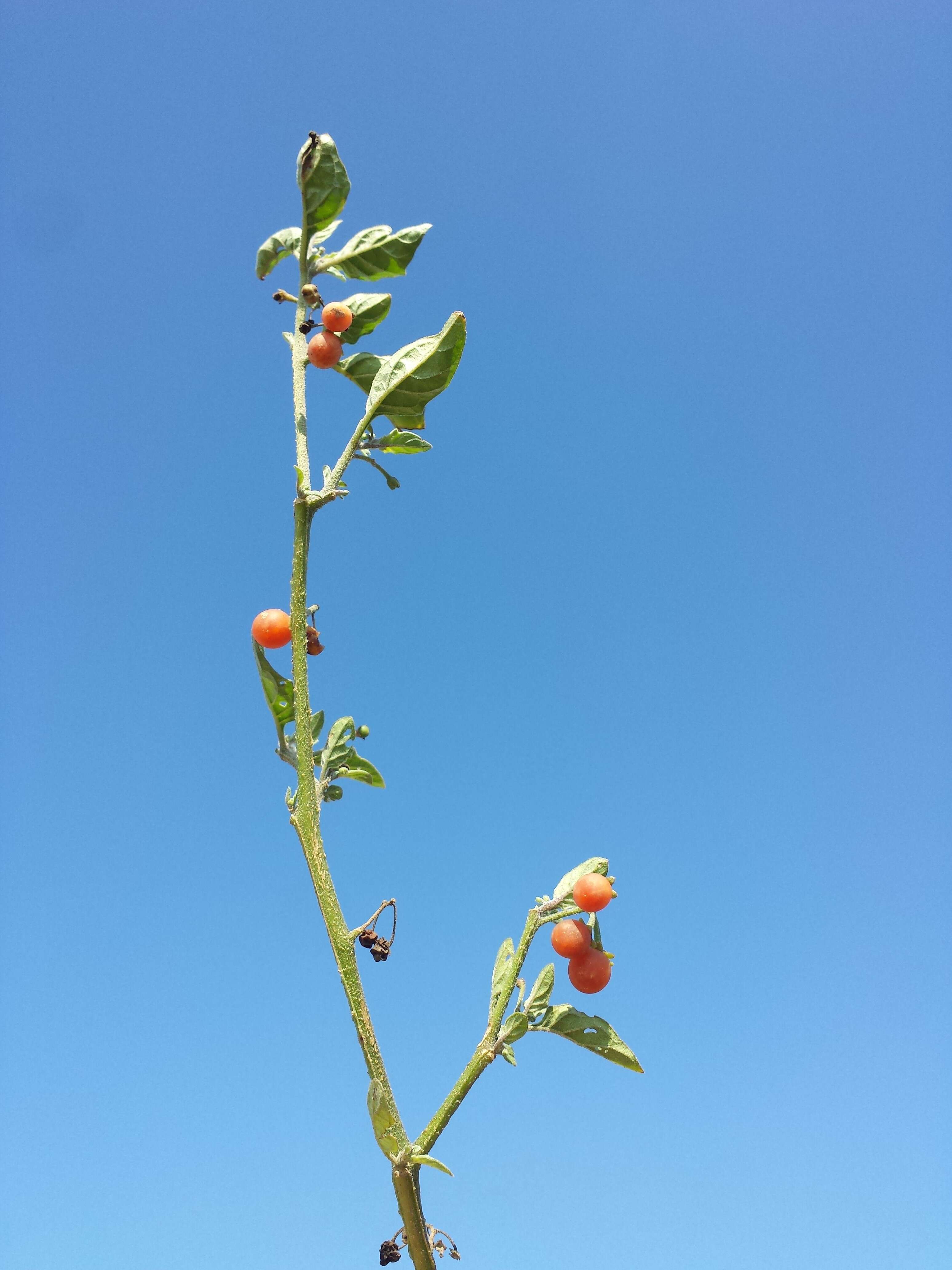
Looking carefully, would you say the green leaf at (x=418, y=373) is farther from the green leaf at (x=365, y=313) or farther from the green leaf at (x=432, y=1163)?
the green leaf at (x=432, y=1163)

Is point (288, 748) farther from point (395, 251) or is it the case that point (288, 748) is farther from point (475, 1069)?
point (395, 251)

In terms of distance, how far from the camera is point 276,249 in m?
2.72

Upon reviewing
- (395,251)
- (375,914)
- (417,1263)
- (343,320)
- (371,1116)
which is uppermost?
(395,251)

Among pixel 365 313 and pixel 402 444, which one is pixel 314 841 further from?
pixel 365 313

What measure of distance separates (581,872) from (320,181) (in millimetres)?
2139

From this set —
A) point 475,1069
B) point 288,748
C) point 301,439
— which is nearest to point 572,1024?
point 475,1069

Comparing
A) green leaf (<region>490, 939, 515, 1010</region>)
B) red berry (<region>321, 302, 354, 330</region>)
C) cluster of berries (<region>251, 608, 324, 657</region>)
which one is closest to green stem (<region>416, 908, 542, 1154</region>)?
green leaf (<region>490, 939, 515, 1010</region>)

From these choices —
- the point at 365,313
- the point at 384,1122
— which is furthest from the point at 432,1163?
the point at 365,313

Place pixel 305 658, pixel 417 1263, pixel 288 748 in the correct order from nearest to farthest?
pixel 417 1263, pixel 305 658, pixel 288 748

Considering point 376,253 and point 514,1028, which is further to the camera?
point 376,253

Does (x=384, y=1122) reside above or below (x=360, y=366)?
below

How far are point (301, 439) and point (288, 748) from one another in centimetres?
91

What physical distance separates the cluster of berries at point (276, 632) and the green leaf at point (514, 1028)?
115 cm

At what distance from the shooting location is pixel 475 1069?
2.25 meters
